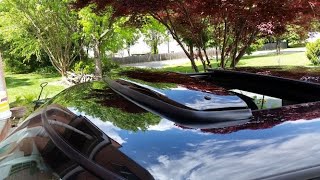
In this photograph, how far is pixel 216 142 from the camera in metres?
1.04

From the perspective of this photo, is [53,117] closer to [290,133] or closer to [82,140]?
[82,140]

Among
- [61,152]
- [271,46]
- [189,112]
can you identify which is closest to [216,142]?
[189,112]

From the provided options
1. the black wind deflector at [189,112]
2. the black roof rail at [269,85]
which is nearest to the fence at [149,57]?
the black roof rail at [269,85]

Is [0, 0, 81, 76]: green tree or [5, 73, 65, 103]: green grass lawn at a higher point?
[0, 0, 81, 76]: green tree

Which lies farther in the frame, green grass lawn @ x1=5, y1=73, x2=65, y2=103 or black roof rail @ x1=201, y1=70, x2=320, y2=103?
green grass lawn @ x1=5, y1=73, x2=65, y2=103

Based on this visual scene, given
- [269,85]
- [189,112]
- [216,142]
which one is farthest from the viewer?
[269,85]

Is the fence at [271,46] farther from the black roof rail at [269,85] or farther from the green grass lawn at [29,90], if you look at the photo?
the black roof rail at [269,85]

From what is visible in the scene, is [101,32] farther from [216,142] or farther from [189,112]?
[216,142]

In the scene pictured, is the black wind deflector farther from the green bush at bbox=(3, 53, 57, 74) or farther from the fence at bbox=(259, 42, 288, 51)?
the fence at bbox=(259, 42, 288, 51)

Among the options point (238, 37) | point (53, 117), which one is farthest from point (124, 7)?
point (53, 117)

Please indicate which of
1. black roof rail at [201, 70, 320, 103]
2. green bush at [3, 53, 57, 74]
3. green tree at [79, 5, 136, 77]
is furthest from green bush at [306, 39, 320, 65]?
black roof rail at [201, 70, 320, 103]

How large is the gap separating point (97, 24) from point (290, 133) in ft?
46.2

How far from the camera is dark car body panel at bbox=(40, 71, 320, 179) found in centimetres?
93

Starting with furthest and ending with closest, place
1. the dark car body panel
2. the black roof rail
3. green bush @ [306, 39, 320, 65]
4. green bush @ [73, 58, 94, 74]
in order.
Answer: green bush @ [73, 58, 94, 74], green bush @ [306, 39, 320, 65], the black roof rail, the dark car body panel
